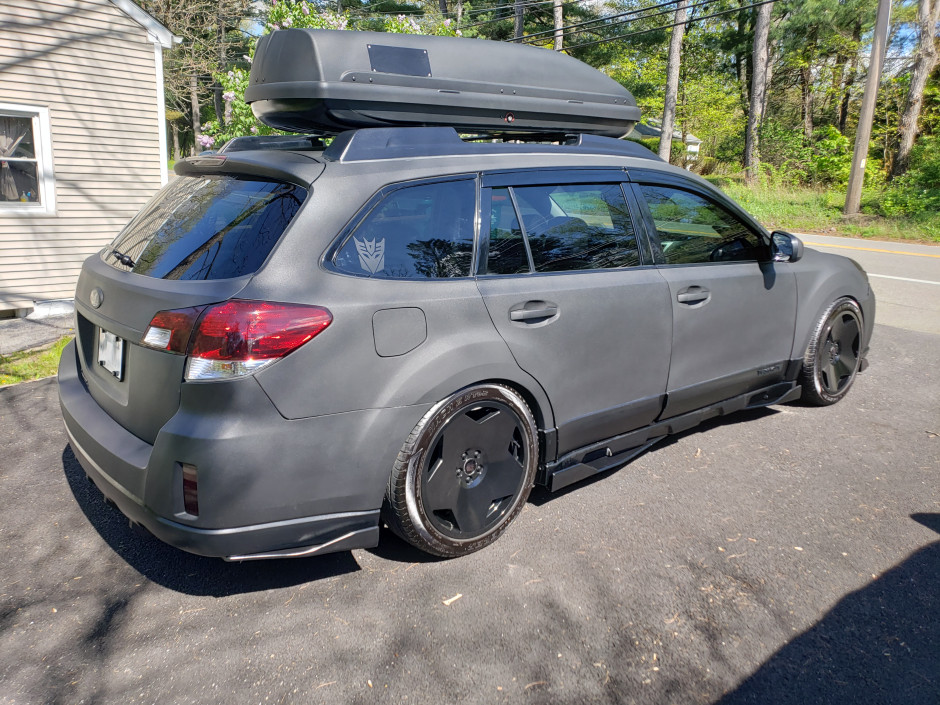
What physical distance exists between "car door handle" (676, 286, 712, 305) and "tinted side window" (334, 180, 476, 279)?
4.35ft

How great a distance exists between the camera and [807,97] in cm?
3775

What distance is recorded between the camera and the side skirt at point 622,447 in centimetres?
342

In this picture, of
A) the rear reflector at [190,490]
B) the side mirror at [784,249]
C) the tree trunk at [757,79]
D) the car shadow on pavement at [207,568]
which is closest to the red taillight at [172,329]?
the rear reflector at [190,490]

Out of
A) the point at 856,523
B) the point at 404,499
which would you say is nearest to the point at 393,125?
the point at 404,499

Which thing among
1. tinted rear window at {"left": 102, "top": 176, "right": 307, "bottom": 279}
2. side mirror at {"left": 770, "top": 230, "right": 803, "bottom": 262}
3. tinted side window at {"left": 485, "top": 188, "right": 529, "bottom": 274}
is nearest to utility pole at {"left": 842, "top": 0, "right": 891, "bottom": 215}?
side mirror at {"left": 770, "top": 230, "right": 803, "bottom": 262}

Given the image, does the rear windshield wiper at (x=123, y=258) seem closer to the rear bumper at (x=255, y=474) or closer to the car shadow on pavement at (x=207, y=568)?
the rear bumper at (x=255, y=474)

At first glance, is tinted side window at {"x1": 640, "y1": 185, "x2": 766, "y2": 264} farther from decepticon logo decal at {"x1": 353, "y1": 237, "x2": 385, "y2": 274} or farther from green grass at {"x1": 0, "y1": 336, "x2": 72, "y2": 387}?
green grass at {"x1": 0, "y1": 336, "x2": 72, "y2": 387}

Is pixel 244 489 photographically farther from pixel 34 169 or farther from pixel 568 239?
pixel 34 169

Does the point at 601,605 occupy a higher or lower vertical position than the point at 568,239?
lower

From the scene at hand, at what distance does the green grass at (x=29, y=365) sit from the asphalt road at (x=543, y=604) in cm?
196

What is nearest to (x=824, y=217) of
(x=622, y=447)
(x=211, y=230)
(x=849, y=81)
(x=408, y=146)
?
(x=622, y=447)

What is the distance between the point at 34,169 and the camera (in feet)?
30.2

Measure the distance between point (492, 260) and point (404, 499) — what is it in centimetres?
109

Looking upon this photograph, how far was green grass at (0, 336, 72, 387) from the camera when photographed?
18.8ft
